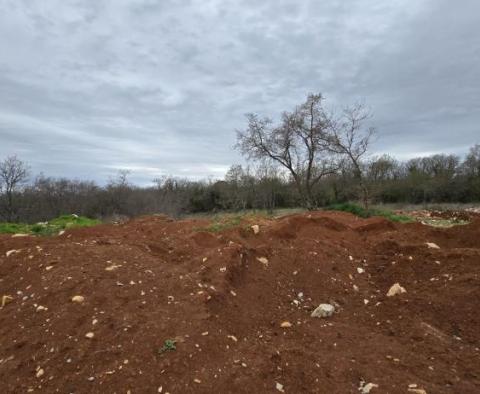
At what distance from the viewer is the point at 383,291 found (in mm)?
5559

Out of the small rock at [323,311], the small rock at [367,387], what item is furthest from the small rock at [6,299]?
the small rock at [367,387]

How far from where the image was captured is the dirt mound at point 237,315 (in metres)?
3.51

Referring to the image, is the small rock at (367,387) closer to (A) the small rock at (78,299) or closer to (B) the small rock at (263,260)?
(B) the small rock at (263,260)

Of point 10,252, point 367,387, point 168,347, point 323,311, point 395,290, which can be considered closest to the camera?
point 367,387

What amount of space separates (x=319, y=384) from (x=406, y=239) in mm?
4746

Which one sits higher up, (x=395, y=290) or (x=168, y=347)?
(x=395, y=290)

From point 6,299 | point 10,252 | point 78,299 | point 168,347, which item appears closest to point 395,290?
point 168,347

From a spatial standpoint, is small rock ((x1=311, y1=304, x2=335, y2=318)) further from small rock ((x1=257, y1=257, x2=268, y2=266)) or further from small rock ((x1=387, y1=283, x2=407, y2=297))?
small rock ((x1=257, y1=257, x2=268, y2=266))

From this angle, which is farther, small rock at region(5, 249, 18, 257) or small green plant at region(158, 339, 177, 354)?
small rock at region(5, 249, 18, 257)

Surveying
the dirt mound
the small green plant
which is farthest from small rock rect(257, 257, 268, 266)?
the small green plant

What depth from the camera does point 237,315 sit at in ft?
15.0

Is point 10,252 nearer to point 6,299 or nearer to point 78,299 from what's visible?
point 6,299

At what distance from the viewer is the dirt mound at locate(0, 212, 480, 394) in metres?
3.51

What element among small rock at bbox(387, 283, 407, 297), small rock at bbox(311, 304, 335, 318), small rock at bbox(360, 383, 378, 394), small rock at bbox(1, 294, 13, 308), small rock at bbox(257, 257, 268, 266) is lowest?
small rock at bbox(360, 383, 378, 394)
